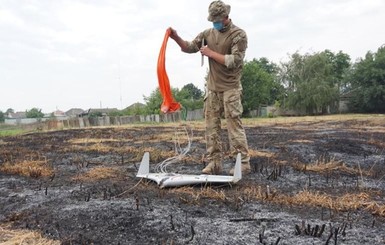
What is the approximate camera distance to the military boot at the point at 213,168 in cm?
453

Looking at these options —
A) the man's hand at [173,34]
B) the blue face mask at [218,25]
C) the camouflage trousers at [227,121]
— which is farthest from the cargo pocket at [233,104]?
the man's hand at [173,34]

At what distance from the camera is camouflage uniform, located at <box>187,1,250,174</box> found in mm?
4285

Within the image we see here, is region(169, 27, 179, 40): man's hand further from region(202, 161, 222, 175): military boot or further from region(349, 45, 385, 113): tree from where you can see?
region(349, 45, 385, 113): tree

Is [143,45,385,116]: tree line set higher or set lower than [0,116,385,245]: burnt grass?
higher

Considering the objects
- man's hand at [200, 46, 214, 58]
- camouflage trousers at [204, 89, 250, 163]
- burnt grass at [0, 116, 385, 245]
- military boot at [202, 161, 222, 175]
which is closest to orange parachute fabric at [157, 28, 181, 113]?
camouflage trousers at [204, 89, 250, 163]

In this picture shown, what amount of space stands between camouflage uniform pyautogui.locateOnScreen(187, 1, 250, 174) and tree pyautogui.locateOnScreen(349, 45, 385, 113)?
42422 mm

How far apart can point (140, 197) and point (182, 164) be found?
213 centimetres

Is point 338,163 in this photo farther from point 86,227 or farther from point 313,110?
point 313,110

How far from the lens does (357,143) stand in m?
7.96

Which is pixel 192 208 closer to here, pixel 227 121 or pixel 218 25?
pixel 227 121

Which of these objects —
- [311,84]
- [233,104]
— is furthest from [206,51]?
[311,84]

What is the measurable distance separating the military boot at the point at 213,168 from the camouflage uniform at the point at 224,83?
13mm

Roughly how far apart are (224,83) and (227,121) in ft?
1.52

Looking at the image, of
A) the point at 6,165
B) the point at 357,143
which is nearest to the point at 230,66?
the point at 6,165
